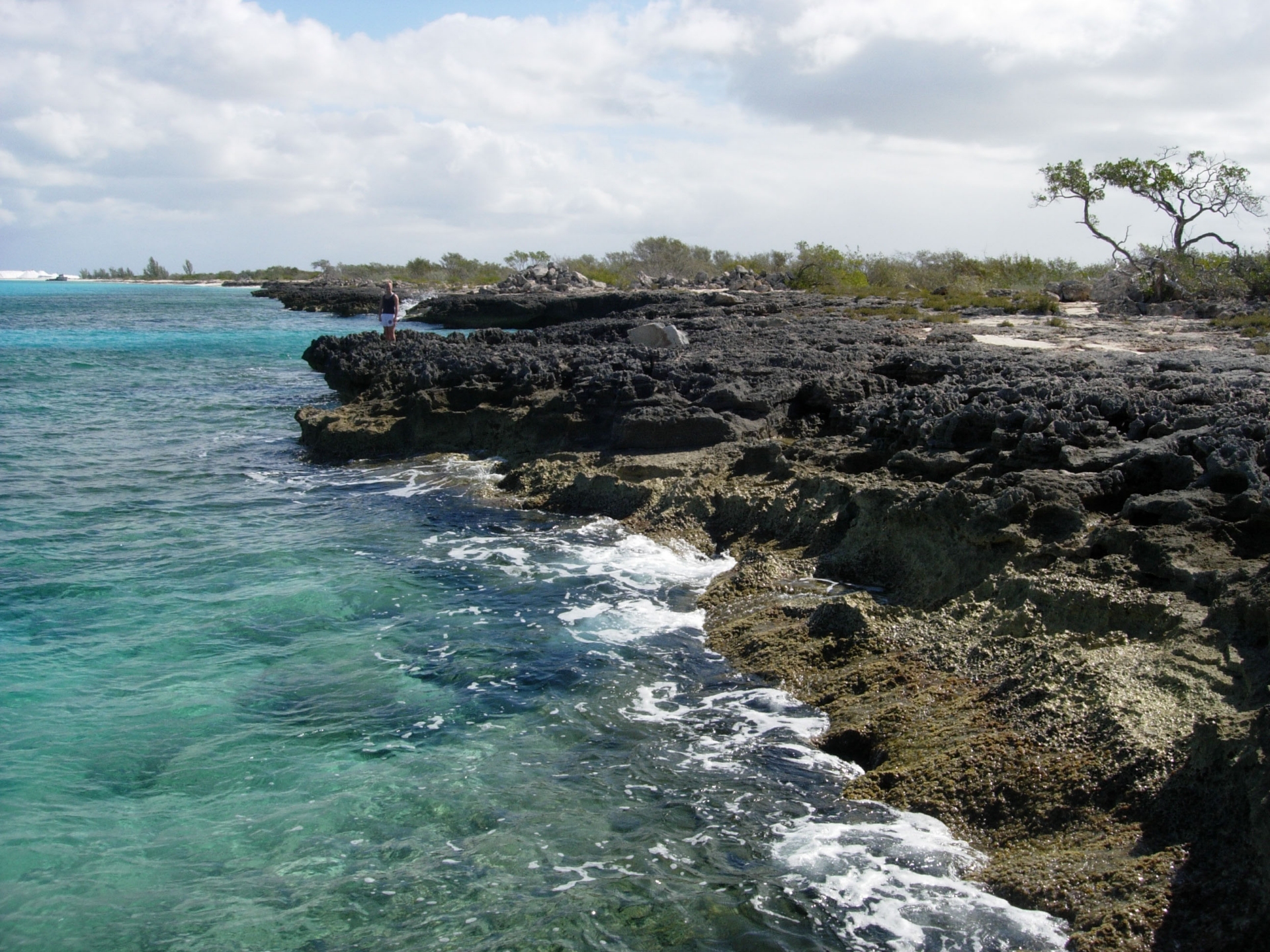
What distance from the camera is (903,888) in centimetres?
372

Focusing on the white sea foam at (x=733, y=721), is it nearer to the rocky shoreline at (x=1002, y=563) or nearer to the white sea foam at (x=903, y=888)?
the rocky shoreline at (x=1002, y=563)

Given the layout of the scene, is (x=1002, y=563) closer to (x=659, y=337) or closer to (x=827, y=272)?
(x=659, y=337)

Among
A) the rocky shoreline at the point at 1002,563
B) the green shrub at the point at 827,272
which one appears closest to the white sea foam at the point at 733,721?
the rocky shoreline at the point at 1002,563

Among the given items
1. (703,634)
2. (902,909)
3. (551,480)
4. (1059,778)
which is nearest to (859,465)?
(703,634)

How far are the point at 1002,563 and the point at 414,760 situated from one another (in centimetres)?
375

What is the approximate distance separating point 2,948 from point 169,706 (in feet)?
6.94

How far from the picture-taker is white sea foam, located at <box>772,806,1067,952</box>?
11.2ft

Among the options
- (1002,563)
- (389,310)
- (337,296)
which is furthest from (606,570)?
(337,296)

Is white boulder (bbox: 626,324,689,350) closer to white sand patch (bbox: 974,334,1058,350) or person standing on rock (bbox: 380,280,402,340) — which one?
white sand patch (bbox: 974,334,1058,350)

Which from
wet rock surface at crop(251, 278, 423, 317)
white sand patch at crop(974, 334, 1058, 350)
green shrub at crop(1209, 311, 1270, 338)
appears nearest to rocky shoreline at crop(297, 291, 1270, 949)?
white sand patch at crop(974, 334, 1058, 350)

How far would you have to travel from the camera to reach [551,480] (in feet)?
32.5

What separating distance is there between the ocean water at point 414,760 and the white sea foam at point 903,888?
12mm

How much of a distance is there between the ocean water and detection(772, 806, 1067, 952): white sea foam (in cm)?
1

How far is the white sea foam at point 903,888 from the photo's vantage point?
341 centimetres
